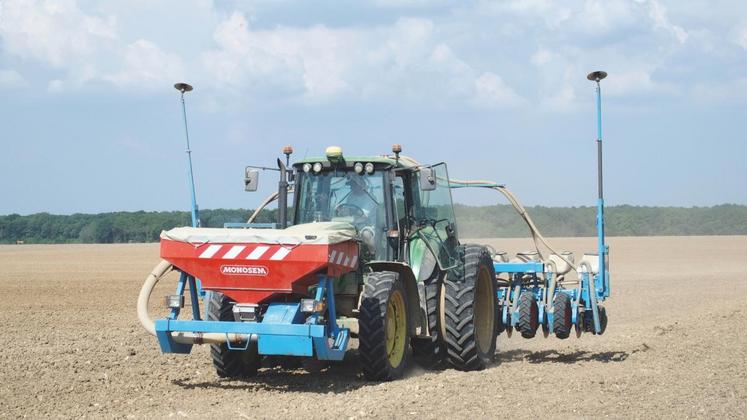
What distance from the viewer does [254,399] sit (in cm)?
889

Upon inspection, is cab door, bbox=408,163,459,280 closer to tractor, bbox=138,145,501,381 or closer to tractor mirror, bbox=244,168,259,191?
tractor, bbox=138,145,501,381

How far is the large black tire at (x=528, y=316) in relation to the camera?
41.1ft

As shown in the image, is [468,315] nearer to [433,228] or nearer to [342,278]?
[433,228]

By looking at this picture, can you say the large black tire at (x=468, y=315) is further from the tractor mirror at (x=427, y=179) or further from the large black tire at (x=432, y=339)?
the tractor mirror at (x=427, y=179)

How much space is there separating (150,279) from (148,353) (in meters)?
1.75

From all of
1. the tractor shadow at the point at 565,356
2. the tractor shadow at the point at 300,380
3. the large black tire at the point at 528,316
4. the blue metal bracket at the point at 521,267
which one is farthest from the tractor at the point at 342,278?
the blue metal bracket at the point at 521,267

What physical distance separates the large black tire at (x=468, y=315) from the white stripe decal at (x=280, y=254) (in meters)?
2.45

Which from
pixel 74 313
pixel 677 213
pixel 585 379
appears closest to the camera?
pixel 585 379

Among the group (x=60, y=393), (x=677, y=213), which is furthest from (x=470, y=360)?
(x=677, y=213)

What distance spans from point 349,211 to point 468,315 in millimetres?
1712

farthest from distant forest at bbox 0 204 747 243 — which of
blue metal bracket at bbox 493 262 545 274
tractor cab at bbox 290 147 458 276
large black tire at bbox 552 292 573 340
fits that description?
tractor cab at bbox 290 147 458 276

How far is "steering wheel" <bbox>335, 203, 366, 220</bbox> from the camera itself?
1055cm

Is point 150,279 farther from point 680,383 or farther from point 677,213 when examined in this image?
point 677,213

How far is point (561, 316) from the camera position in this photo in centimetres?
1262
